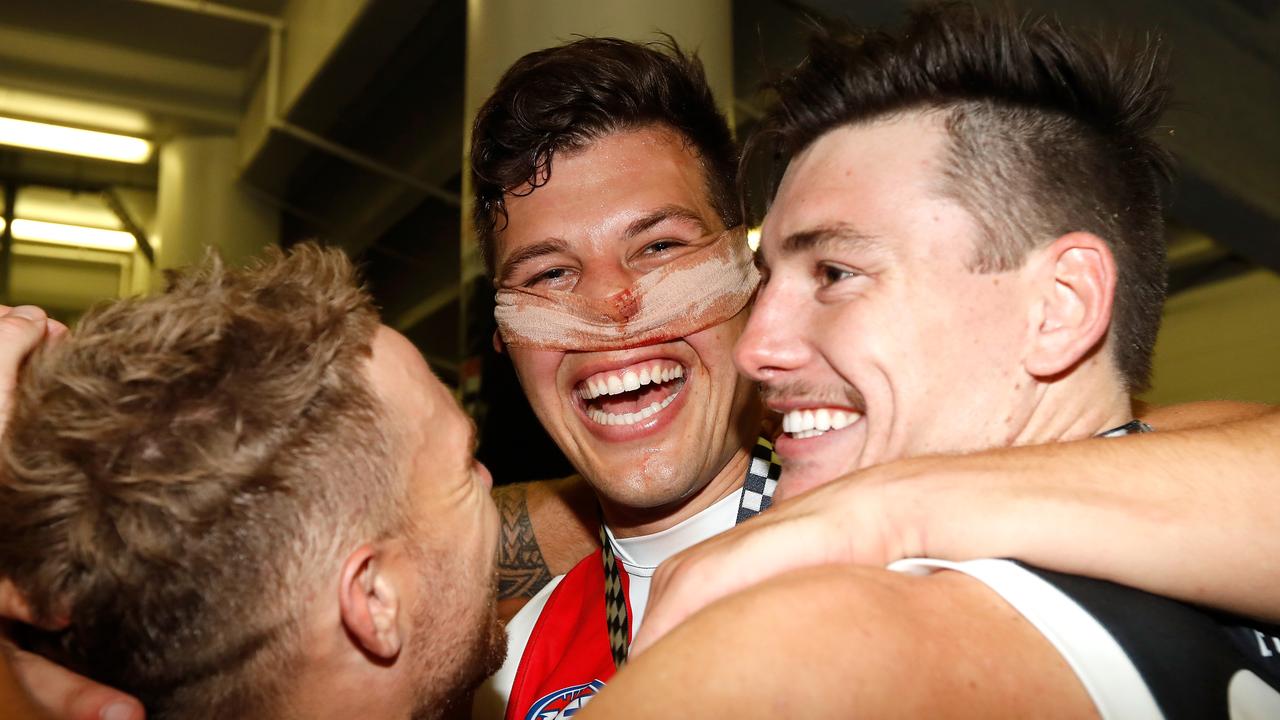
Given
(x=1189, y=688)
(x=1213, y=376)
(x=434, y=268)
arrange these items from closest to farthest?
(x=1189, y=688) < (x=1213, y=376) < (x=434, y=268)

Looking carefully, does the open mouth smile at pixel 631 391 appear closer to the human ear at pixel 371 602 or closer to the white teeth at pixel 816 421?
the white teeth at pixel 816 421

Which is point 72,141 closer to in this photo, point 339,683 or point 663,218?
point 663,218

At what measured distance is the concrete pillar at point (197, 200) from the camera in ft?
30.0

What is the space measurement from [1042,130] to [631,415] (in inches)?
45.1

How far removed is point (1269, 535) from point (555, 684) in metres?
1.57

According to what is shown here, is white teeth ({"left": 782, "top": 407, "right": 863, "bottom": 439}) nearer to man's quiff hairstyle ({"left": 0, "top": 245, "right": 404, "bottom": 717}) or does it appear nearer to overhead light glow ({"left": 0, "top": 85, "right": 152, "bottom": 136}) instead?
man's quiff hairstyle ({"left": 0, "top": 245, "right": 404, "bottom": 717})

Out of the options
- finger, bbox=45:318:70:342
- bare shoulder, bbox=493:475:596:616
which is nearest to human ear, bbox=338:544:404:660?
finger, bbox=45:318:70:342

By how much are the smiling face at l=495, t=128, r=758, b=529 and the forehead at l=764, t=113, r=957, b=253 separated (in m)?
0.61

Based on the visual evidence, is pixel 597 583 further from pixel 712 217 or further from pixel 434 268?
pixel 434 268

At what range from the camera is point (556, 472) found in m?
4.21

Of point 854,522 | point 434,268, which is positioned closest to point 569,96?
point 854,522

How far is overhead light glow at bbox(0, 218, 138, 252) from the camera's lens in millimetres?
10336

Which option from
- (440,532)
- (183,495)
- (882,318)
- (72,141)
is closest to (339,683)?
(440,532)

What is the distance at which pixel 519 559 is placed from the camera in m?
3.13
